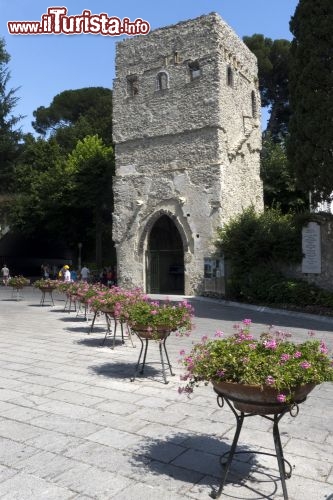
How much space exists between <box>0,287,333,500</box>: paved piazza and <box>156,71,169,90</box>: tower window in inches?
636

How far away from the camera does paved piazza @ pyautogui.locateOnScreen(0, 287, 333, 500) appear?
3.52 m

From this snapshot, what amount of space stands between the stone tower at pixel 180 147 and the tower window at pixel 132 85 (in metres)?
0.05

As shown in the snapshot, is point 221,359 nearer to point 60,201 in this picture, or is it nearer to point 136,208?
point 136,208

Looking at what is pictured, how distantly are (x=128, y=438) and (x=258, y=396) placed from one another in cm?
176

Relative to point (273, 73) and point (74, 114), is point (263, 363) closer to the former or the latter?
point (273, 73)

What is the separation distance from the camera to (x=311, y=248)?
16.4m

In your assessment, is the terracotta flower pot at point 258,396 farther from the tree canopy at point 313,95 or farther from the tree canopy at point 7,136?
the tree canopy at point 7,136

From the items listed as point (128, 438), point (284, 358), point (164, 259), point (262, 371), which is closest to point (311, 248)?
point (164, 259)

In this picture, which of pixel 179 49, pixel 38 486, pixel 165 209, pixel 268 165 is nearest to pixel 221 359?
pixel 38 486

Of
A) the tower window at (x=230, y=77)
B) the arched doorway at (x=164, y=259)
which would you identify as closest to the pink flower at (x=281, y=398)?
the arched doorway at (x=164, y=259)

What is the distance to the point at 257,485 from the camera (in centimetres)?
358

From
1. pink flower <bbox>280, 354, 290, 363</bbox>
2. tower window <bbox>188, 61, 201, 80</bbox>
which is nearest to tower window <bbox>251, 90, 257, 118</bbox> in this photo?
tower window <bbox>188, 61, 201, 80</bbox>

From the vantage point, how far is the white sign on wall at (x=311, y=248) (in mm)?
16203

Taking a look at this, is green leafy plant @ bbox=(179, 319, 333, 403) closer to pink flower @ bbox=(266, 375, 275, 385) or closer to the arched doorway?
pink flower @ bbox=(266, 375, 275, 385)
